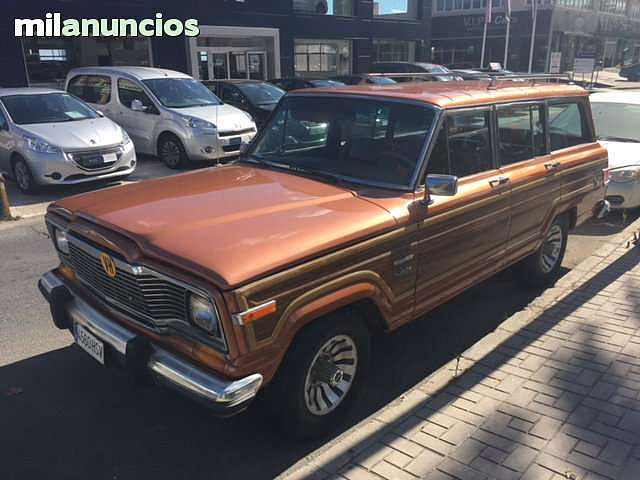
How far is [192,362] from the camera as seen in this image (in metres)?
2.66

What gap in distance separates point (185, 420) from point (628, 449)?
2.60 metres

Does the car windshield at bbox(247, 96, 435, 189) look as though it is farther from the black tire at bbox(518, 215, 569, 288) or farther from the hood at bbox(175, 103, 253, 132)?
the hood at bbox(175, 103, 253, 132)

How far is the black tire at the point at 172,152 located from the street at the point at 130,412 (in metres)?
6.26

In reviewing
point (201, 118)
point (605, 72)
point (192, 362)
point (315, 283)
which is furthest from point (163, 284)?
point (605, 72)

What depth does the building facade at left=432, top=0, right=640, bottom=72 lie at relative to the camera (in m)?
43.7

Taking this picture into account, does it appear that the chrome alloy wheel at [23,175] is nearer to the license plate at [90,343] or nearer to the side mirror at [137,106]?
the side mirror at [137,106]

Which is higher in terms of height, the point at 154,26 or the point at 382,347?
the point at 154,26

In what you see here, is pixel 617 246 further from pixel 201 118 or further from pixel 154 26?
pixel 154 26

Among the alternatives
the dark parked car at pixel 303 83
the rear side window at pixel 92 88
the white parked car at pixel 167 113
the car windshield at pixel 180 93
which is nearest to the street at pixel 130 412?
the white parked car at pixel 167 113

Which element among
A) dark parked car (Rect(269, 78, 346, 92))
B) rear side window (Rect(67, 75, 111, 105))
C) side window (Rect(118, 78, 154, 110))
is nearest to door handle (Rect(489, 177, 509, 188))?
side window (Rect(118, 78, 154, 110))

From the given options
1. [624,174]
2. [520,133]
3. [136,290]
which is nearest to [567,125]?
[520,133]

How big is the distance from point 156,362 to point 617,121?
28.8ft

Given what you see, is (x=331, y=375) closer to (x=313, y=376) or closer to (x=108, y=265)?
(x=313, y=376)

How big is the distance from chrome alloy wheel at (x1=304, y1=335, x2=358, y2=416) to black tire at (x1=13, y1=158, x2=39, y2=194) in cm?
752
